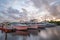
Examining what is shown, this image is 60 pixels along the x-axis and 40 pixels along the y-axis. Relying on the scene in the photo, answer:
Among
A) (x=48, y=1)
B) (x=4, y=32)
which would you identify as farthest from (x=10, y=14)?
(x=48, y=1)

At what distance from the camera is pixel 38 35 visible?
2.57 meters

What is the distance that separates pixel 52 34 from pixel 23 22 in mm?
677

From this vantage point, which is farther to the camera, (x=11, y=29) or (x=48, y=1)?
(x=48, y=1)

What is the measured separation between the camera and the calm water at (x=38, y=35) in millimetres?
2525

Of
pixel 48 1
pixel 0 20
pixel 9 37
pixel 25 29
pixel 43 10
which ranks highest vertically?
pixel 48 1

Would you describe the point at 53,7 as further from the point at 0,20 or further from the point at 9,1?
the point at 0,20

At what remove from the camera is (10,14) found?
8.62ft

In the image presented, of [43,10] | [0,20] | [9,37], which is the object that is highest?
[43,10]

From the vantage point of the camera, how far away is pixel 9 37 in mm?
2527

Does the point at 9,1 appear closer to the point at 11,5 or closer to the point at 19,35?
the point at 11,5

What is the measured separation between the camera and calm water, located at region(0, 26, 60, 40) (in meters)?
2.53

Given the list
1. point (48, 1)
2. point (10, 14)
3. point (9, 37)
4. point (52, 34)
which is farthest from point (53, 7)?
point (9, 37)

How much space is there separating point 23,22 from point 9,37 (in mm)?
436

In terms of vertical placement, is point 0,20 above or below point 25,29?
above
